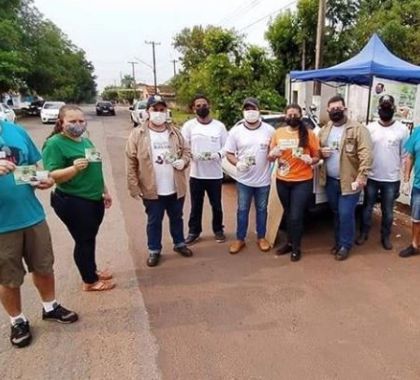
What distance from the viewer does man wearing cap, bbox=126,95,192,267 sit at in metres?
4.12

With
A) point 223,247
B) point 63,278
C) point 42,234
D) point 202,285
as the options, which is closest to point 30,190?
point 42,234

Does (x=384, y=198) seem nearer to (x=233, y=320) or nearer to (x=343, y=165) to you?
(x=343, y=165)

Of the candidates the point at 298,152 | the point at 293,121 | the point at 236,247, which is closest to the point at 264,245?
the point at 236,247

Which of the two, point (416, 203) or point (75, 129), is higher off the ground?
point (75, 129)

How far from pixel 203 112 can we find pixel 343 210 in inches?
74.7

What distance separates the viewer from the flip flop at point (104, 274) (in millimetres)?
4032

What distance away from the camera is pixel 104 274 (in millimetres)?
4113

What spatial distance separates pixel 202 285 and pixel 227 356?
112 centimetres

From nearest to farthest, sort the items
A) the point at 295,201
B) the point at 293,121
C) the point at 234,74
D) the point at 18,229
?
the point at 18,229 < the point at 293,121 < the point at 295,201 < the point at 234,74

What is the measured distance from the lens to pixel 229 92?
14500 mm

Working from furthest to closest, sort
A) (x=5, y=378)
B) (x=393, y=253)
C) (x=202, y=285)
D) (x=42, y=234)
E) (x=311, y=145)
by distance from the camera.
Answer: (x=393, y=253) → (x=311, y=145) → (x=202, y=285) → (x=42, y=234) → (x=5, y=378)

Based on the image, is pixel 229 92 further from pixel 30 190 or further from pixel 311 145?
pixel 30 190

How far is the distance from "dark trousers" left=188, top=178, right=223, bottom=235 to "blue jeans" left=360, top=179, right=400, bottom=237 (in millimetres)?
1735

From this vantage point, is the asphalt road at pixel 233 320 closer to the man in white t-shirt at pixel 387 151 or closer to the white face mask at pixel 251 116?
the man in white t-shirt at pixel 387 151
